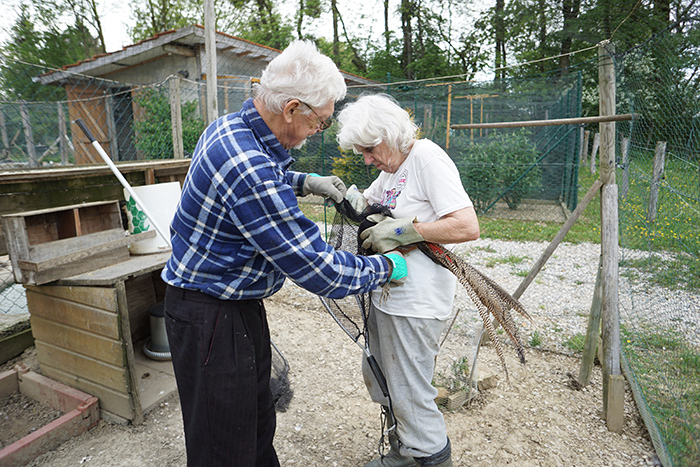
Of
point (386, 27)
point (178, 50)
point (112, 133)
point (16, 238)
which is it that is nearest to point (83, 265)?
point (16, 238)

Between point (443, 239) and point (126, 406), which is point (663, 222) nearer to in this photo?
point (443, 239)

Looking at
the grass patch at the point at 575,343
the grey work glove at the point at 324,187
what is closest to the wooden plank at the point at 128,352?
the grey work glove at the point at 324,187

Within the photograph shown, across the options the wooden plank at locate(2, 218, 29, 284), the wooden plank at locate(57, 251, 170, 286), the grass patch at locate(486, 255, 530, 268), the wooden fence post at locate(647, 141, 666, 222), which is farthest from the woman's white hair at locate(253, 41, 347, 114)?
the grass patch at locate(486, 255, 530, 268)

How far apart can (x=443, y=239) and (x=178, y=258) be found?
0.97 meters

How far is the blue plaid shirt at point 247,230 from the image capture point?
127cm

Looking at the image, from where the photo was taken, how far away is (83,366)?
2529 millimetres

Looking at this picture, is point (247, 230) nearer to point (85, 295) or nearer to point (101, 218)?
point (85, 295)

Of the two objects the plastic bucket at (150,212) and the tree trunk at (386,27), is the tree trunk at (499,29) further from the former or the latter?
the plastic bucket at (150,212)

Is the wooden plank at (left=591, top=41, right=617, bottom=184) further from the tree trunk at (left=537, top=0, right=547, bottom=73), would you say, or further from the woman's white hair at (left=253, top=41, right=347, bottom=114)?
the tree trunk at (left=537, top=0, right=547, bottom=73)

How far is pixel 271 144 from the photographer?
4.65ft

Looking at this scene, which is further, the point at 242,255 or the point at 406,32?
the point at 406,32

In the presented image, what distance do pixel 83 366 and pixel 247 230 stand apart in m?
1.96

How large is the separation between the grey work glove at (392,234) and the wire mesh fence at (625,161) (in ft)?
5.51

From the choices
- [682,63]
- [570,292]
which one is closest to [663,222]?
[570,292]
